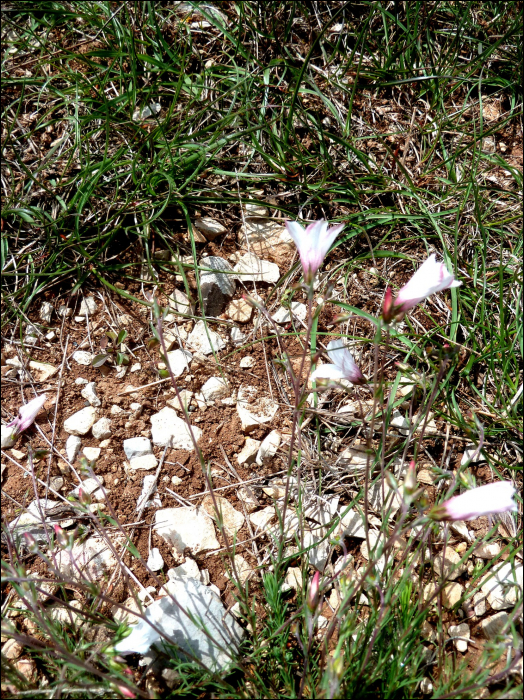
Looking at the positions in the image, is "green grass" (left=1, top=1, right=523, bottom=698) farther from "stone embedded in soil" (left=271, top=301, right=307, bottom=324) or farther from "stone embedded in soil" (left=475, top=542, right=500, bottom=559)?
"stone embedded in soil" (left=475, top=542, right=500, bottom=559)

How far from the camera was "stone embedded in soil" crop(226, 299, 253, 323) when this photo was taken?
237cm

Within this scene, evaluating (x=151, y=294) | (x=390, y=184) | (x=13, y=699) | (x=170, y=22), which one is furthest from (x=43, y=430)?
(x=170, y=22)

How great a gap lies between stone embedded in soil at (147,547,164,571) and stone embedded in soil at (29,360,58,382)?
0.78 metres

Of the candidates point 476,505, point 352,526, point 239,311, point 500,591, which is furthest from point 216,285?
point 500,591

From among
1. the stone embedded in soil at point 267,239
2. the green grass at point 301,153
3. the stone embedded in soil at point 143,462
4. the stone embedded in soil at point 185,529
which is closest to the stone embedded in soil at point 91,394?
the stone embedded in soil at point 143,462

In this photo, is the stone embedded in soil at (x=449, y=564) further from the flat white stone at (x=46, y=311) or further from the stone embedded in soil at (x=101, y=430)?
the flat white stone at (x=46, y=311)

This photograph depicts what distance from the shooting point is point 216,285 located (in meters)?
2.37

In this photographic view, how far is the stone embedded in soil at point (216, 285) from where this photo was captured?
2.35 metres

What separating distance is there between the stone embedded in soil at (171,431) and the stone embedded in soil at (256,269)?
641mm

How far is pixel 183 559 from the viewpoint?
1.94m

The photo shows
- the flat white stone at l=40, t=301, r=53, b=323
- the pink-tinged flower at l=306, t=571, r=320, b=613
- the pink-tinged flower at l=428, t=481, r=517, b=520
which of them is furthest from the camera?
the flat white stone at l=40, t=301, r=53, b=323

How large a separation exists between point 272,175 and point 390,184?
51 centimetres

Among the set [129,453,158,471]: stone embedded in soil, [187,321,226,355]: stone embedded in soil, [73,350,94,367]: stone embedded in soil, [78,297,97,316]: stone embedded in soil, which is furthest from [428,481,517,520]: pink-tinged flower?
[78,297,97,316]: stone embedded in soil

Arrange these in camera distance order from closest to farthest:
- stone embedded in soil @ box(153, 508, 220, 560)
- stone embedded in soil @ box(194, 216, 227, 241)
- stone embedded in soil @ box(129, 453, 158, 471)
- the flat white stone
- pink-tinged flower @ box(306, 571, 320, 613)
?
pink-tinged flower @ box(306, 571, 320, 613), stone embedded in soil @ box(153, 508, 220, 560), stone embedded in soil @ box(129, 453, 158, 471), the flat white stone, stone embedded in soil @ box(194, 216, 227, 241)
